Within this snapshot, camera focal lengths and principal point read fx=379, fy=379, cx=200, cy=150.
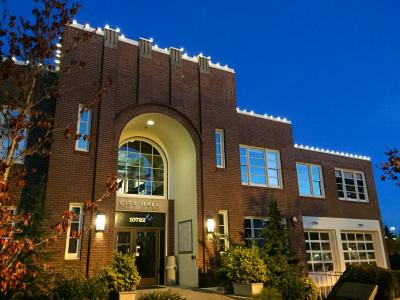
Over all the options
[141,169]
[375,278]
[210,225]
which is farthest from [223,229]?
[375,278]

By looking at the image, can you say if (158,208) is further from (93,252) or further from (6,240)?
(6,240)

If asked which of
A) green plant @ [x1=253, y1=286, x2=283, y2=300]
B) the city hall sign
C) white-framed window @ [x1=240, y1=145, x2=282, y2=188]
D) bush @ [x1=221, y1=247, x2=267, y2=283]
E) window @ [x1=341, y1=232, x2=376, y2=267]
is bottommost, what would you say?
green plant @ [x1=253, y1=286, x2=283, y2=300]

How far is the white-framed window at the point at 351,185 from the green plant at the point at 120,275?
48.0 feet

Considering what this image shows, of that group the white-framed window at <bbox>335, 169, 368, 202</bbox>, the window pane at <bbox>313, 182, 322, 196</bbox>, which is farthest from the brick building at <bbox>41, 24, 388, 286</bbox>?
the white-framed window at <bbox>335, 169, 368, 202</bbox>

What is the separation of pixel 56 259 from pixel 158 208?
534 centimetres

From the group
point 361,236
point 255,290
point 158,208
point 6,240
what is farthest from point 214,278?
point 361,236

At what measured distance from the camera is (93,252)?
12.1 m

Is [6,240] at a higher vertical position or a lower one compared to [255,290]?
higher

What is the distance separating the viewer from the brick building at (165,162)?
1285 cm

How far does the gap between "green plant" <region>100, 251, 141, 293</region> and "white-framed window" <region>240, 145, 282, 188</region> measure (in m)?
7.27

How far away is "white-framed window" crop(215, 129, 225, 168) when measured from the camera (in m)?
16.1

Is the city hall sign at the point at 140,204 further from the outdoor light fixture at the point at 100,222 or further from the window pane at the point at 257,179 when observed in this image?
the window pane at the point at 257,179

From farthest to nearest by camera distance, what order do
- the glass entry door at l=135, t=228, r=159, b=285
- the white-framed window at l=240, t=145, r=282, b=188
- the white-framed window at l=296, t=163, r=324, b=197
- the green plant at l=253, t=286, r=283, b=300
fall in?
the white-framed window at l=296, t=163, r=324, b=197 → the white-framed window at l=240, t=145, r=282, b=188 → the glass entry door at l=135, t=228, r=159, b=285 → the green plant at l=253, t=286, r=283, b=300

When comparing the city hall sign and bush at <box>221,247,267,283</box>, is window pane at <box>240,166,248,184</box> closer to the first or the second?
the city hall sign
